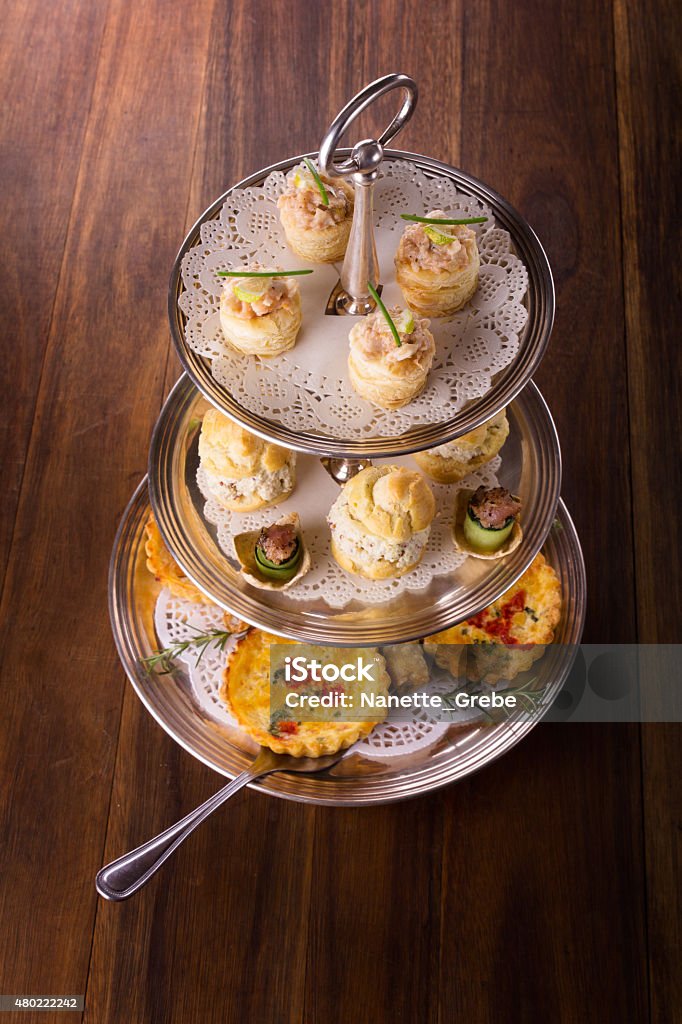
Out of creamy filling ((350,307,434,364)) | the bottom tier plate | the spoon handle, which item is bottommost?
the spoon handle

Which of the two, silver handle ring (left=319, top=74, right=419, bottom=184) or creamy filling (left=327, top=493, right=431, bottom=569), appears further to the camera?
creamy filling (left=327, top=493, right=431, bottom=569)

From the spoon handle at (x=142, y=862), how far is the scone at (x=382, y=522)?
1.39ft

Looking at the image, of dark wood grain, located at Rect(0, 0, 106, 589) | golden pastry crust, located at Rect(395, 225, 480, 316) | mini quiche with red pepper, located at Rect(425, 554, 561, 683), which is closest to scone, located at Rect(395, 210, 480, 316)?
golden pastry crust, located at Rect(395, 225, 480, 316)

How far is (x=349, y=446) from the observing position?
3.38 ft

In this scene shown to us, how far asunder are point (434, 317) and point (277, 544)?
0.36 meters

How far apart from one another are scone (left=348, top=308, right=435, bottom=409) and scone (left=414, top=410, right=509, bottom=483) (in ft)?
0.87

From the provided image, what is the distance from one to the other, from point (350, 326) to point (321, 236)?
0.11 metres

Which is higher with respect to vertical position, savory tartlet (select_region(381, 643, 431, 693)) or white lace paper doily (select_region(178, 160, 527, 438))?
white lace paper doily (select_region(178, 160, 527, 438))

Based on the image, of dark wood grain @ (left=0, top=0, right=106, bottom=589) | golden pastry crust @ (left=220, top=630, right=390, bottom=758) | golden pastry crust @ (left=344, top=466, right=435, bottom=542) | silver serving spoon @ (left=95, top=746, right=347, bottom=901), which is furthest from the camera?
dark wood grain @ (left=0, top=0, right=106, bottom=589)

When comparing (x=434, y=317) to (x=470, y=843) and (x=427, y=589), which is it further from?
(x=470, y=843)

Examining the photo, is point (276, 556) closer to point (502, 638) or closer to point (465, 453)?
point (465, 453)

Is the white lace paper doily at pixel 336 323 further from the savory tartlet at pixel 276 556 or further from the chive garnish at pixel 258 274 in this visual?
the savory tartlet at pixel 276 556

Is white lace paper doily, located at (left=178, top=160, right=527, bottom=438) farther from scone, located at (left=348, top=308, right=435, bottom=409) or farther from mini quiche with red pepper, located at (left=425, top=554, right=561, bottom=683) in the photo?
mini quiche with red pepper, located at (left=425, top=554, right=561, bottom=683)

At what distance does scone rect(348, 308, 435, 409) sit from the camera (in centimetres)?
101
